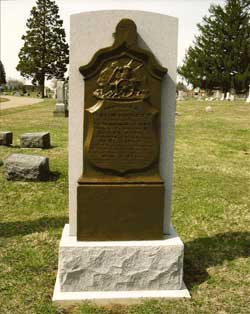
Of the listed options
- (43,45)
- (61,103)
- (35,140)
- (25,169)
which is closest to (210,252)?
(25,169)

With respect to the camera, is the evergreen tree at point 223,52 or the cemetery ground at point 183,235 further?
the evergreen tree at point 223,52

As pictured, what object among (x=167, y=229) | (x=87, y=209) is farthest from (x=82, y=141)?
(x=167, y=229)

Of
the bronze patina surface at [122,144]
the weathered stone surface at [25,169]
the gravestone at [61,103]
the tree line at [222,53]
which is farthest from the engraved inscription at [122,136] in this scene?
the tree line at [222,53]

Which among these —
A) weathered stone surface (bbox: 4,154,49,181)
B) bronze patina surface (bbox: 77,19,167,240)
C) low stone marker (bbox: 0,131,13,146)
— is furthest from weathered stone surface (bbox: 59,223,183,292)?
low stone marker (bbox: 0,131,13,146)

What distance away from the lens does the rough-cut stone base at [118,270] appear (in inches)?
143

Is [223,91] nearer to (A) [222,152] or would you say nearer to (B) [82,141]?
(A) [222,152]

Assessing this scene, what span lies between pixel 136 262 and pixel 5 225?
7.68 ft

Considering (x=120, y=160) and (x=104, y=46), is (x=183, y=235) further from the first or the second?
(x=104, y=46)

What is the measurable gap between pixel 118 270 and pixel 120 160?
995 mm

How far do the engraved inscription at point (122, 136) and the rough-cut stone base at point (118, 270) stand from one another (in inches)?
29.0

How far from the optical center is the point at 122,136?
3.64 m

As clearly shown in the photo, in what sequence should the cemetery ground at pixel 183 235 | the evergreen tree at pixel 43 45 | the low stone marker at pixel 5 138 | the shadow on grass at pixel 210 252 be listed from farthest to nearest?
1. the evergreen tree at pixel 43 45
2. the low stone marker at pixel 5 138
3. the shadow on grass at pixel 210 252
4. the cemetery ground at pixel 183 235

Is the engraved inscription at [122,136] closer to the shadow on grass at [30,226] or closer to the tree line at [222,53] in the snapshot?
the shadow on grass at [30,226]

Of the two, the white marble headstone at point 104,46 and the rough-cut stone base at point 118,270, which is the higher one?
the white marble headstone at point 104,46
